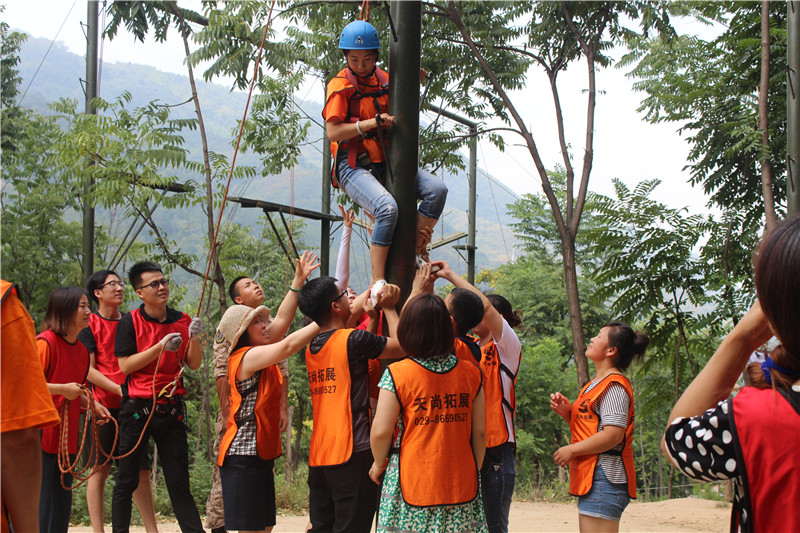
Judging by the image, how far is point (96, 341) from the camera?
5.68 meters

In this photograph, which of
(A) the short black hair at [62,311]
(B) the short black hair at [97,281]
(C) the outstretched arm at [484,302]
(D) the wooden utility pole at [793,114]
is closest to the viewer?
(C) the outstretched arm at [484,302]

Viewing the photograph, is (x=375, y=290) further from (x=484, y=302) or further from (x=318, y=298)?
(x=484, y=302)

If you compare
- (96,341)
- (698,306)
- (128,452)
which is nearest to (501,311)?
(128,452)

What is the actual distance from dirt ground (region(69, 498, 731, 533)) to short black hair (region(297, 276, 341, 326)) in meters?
4.62

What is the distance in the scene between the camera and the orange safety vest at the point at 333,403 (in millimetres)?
3857

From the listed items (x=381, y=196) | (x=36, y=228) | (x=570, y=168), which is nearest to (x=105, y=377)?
(x=381, y=196)

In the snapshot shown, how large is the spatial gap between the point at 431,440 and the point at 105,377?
3252 mm

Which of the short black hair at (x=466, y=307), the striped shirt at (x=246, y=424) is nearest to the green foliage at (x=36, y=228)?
the striped shirt at (x=246, y=424)

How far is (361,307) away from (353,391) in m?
0.60

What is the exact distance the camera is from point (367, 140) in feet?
14.2

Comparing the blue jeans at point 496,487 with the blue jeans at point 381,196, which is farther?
the blue jeans at point 496,487

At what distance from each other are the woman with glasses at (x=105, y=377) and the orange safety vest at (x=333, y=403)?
2076mm

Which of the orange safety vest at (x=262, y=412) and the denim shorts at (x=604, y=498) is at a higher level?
the orange safety vest at (x=262, y=412)

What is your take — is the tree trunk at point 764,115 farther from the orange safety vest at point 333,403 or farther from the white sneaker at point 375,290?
the orange safety vest at point 333,403
